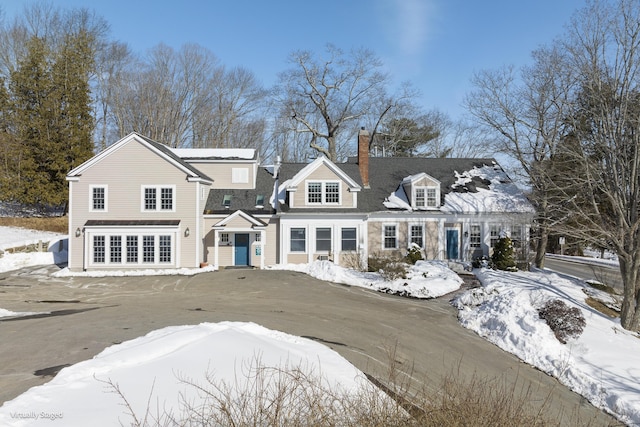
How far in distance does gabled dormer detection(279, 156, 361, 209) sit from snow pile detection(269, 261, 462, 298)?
3.71 metres

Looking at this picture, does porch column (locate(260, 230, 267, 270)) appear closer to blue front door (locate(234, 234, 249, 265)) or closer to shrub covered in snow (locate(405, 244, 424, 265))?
blue front door (locate(234, 234, 249, 265))

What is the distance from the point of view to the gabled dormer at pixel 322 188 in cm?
2398

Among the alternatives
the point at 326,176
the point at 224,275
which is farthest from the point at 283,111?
the point at 224,275

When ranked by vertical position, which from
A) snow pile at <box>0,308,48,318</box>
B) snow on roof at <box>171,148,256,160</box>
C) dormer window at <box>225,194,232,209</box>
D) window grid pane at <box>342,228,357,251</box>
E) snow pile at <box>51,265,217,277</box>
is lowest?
snow pile at <box>0,308,48,318</box>

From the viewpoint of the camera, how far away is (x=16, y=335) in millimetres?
10312

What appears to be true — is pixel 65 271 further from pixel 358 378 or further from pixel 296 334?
pixel 358 378

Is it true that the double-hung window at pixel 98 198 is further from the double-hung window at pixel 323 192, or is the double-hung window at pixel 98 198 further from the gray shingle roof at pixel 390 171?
the double-hung window at pixel 323 192

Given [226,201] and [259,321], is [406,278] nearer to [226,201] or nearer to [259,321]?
[259,321]

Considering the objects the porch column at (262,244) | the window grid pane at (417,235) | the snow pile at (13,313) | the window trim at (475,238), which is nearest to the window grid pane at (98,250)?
the porch column at (262,244)

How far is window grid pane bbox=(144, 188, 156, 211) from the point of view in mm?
23281

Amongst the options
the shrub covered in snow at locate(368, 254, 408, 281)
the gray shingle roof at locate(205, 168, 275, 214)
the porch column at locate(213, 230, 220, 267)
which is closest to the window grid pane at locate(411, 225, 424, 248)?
the shrub covered in snow at locate(368, 254, 408, 281)

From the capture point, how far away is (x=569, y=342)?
12.8 metres

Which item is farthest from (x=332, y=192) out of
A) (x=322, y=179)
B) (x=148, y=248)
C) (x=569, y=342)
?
(x=569, y=342)

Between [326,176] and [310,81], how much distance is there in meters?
18.2
